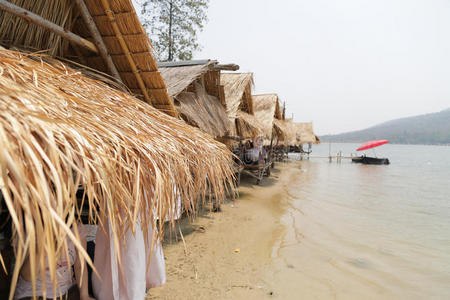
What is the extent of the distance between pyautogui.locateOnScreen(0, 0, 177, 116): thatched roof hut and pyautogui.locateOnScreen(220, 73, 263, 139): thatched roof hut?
4.58 metres

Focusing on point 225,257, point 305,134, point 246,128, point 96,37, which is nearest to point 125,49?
point 96,37

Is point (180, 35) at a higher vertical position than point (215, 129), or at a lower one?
higher

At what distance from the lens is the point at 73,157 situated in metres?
1.16

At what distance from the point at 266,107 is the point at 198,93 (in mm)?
6224

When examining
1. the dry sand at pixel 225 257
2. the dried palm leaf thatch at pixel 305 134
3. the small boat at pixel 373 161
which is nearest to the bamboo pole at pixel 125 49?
the dry sand at pixel 225 257

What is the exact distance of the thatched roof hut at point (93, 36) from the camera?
225 centimetres

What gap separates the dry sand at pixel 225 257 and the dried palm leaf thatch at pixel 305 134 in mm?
21548

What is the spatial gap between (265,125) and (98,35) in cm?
761

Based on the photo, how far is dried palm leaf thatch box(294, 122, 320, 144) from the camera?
2677 cm

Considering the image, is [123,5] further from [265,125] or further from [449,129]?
[449,129]

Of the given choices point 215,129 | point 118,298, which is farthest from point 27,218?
point 215,129

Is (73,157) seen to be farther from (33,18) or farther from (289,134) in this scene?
(289,134)

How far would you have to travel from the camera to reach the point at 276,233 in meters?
5.29

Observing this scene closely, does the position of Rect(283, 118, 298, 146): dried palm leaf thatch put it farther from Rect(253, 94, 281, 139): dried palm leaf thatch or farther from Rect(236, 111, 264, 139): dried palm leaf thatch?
Rect(236, 111, 264, 139): dried palm leaf thatch
